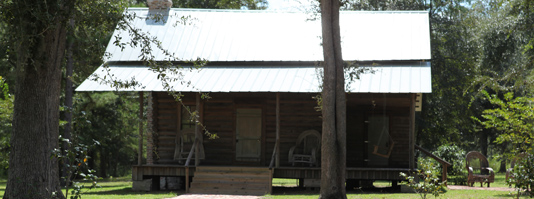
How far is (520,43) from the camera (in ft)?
81.2

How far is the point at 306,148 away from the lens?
17.0 m

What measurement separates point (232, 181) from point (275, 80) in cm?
289

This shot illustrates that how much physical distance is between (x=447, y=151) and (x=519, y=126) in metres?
9.82

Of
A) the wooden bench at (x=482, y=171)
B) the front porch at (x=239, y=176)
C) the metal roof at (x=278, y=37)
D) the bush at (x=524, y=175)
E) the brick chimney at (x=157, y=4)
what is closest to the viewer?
the bush at (x=524, y=175)

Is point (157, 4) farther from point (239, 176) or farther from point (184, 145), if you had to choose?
point (239, 176)

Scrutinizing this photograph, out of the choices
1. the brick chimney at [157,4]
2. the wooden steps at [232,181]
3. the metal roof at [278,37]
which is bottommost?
the wooden steps at [232,181]

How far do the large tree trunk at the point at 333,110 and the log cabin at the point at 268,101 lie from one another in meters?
4.04

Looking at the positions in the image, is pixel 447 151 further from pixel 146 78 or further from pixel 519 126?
pixel 146 78

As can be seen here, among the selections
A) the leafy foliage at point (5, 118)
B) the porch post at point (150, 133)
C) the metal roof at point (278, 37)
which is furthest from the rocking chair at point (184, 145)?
the leafy foliage at point (5, 118)

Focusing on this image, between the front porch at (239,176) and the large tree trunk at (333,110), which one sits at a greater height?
the large tree trunk at (333,110)

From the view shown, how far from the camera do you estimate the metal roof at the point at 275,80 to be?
15.3 meters

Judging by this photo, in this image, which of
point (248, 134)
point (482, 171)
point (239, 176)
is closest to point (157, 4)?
point (248, 134)

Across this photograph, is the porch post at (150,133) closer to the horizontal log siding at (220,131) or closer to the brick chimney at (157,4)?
the horizontal log siding at (220,131)

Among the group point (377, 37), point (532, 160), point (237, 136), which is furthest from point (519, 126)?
point (237, 136)
